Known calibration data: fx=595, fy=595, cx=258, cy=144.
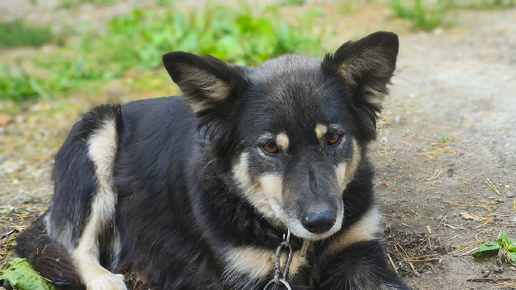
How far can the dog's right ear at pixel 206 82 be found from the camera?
384 centimetres

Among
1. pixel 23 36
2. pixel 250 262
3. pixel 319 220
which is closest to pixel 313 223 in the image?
pixel 319 220

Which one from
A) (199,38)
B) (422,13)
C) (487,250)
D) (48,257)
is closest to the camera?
(487,250)

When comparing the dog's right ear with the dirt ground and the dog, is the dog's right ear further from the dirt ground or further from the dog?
the dirt ground

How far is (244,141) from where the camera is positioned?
413cm

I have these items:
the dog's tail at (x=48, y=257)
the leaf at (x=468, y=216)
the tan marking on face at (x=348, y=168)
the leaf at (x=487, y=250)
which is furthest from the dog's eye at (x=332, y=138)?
the dog's tail at (x=48, y=257)

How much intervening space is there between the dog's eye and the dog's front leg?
865 mm

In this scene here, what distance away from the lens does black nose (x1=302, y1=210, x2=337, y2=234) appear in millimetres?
3666

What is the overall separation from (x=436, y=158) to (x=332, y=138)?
235 centimetres

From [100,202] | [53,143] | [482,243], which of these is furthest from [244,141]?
[53,143]

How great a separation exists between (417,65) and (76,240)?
227 inches

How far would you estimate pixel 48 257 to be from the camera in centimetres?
495

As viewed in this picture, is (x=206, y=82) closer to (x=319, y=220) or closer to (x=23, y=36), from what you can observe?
(x=319, y=220)

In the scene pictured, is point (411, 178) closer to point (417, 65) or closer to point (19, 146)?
point (417, 65)

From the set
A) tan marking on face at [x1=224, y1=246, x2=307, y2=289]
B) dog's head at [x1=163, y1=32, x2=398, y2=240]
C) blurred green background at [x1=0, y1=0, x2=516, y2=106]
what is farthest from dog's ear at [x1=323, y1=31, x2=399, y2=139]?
blurred green background at [x1=0, y1=0, x2=516, y2=106]
